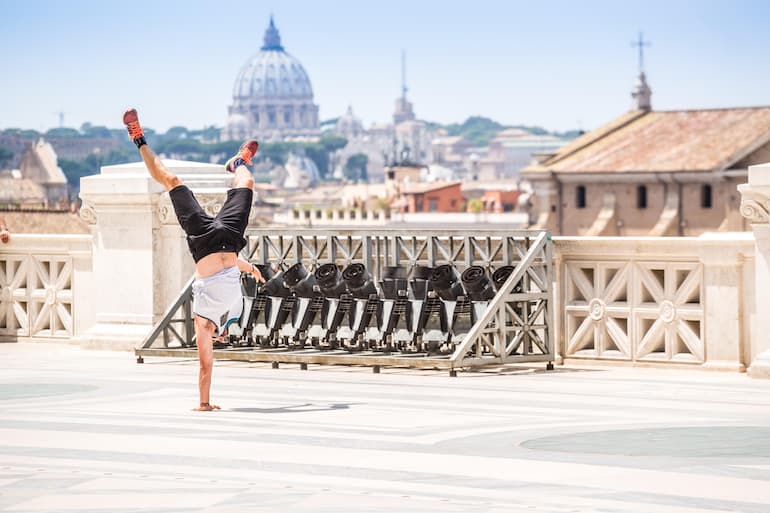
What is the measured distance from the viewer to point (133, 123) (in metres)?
11.3

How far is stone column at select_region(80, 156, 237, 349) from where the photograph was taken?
15.9 metres

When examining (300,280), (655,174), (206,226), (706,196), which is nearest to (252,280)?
(300,280)

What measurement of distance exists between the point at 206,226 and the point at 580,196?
100796 mm

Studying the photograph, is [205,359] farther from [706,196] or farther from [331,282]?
[706,196]

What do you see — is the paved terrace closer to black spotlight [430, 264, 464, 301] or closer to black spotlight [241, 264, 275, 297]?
black spotlight [430, 264, 464, 301]

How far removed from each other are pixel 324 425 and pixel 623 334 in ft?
14.0

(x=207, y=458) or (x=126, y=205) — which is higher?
(x=126, y=205)

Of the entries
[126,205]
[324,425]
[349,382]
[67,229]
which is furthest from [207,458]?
[67,229]

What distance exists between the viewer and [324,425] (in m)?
10.5

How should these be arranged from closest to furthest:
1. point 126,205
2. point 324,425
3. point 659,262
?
point 324,425
point 659,262
point 126,205

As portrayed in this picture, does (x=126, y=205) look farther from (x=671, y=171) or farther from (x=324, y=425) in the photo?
(x=671, y=171)

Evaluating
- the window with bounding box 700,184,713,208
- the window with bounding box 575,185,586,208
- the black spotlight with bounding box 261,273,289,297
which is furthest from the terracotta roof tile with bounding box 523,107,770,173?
the black spotlight with bounding box 261,273,289,297

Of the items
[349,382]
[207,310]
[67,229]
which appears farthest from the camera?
[67,229]

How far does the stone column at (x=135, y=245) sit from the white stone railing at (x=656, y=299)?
3.33 metres
